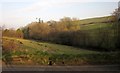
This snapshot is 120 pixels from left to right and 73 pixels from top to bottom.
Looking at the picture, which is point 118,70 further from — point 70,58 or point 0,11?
point 0,11

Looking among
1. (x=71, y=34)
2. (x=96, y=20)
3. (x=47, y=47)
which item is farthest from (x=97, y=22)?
(x=47, y=47)

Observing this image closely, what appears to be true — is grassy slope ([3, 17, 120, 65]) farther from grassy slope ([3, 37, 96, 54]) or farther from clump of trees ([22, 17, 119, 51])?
clump of trees ([22, 17, 119, 51])

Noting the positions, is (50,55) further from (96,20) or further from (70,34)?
(96,20)

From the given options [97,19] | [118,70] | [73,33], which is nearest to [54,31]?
[73,33]

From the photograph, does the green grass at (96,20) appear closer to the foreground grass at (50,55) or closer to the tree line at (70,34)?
the tree line at (70,34)

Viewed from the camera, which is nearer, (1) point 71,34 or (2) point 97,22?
(2) point 97,22

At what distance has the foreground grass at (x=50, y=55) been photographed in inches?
333

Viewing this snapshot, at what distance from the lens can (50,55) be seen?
8500 mm

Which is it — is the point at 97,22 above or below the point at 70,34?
above

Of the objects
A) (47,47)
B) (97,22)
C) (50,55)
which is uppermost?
(97,22)

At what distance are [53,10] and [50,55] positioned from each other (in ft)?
3.80

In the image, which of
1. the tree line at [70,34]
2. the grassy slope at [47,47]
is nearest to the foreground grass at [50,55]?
the grassy slope at [47,47]

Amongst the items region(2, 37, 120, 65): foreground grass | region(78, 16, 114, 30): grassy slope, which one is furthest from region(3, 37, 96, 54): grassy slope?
region(78, 16, 114, 30): grassy slope

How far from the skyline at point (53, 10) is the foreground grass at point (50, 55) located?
60 cm
